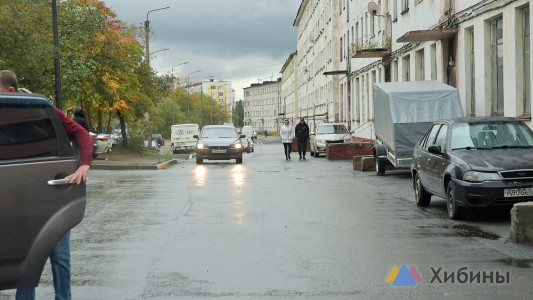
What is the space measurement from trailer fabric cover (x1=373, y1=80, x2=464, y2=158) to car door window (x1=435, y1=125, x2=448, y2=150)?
647 centimetres

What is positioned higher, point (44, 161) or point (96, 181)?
point (44, 161)

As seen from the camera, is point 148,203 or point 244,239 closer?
point 244,239

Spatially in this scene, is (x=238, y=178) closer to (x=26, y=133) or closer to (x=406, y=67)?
(x=406, y=67)

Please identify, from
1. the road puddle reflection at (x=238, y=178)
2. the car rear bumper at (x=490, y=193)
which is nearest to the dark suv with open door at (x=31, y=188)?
the car rear bumper at (x=490, y=193)

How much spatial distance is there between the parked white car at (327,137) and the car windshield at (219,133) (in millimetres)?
6866

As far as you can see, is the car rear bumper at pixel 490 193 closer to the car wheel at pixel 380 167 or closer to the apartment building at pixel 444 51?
the apartment building at pixel 444 51

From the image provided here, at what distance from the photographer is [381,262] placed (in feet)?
26.0

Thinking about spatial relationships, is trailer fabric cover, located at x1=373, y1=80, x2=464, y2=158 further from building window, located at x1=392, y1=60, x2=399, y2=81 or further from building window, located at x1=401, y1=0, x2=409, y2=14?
building window, located at x1=392, y1=60, x2=399, y2=81

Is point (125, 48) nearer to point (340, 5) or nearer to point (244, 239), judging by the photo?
point (340, 5)

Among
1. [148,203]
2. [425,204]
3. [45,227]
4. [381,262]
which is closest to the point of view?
[45,227]

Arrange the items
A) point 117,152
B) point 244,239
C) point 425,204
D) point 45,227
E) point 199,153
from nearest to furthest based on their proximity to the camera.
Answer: point 45,227 < point 244,239 < point 425,204 < point 199,153 < point 117,152

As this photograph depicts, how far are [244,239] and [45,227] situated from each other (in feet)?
16.6

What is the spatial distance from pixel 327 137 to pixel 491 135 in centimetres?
2638

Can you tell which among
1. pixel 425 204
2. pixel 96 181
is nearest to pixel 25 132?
pixel 425 204
